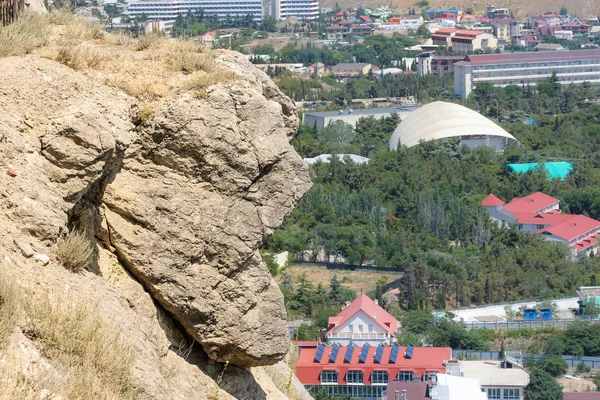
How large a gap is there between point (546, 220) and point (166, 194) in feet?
131

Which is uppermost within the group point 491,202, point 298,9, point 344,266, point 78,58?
point 78,58

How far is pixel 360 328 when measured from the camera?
3112 cm

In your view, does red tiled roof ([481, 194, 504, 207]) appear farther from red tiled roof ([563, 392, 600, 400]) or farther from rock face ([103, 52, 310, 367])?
rock face ([103, 52, 310, 367])

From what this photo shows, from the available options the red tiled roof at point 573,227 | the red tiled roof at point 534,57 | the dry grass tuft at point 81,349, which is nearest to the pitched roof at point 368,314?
the red tiled roof at point 573,227

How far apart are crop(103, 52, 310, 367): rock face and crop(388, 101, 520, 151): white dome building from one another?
51867mm

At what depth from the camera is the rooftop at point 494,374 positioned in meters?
26.2

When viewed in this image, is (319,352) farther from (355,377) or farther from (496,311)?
(496,311)

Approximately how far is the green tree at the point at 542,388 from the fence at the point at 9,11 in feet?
67.2

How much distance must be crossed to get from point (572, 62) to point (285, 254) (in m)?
52.0

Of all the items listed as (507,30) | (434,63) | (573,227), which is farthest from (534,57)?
(573,227)

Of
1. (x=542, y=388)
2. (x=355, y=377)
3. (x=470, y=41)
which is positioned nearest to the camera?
(x=542, y=388)

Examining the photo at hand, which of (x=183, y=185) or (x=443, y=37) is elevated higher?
(x=183, y=185)

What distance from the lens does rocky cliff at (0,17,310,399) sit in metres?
5.64

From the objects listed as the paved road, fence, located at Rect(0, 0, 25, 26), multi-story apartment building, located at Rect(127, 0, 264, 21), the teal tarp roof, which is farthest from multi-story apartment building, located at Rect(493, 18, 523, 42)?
fence, located at Rect(0, 0, 25, 26)
